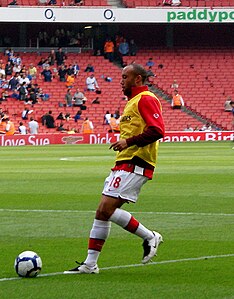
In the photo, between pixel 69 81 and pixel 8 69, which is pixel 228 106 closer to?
pixel 69 81

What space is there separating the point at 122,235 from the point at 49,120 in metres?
35.7

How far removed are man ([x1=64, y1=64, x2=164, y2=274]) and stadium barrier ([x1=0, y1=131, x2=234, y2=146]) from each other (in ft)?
115

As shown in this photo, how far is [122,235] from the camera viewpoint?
12.0m

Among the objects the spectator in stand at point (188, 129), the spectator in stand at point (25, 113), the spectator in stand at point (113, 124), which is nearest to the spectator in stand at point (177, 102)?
the spectator in stand at point (188, 129)

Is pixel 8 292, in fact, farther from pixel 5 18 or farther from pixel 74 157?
pixel 5 18

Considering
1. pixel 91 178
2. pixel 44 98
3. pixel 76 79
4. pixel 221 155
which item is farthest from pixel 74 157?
pixel 76 79

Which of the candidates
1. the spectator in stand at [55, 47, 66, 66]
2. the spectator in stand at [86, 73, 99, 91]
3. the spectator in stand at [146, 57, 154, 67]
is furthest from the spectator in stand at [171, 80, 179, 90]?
the spectator in stand at [55, 47, 66, 66]

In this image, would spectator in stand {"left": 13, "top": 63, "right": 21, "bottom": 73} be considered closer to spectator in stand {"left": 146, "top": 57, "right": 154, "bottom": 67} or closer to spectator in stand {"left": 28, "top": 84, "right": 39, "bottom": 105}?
spectator in stand {"left": 28, "top": 84, "right": 39, "bottom": 105}

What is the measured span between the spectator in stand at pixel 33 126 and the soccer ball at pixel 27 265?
120 ft

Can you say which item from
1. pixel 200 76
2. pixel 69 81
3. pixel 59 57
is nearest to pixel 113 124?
pixel 69 81

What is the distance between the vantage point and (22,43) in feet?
192

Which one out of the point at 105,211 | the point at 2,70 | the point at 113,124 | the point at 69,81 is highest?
the point at 105,211

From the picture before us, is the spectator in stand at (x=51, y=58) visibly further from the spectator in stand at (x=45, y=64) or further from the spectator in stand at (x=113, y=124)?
the spectator in stand at (x=113, y=124)

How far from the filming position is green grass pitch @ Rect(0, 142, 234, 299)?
322 inches
